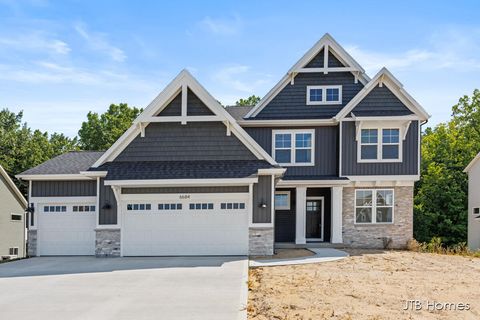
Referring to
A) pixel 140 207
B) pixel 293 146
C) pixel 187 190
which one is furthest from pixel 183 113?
pixel 293 146

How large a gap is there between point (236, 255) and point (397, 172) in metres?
8.15

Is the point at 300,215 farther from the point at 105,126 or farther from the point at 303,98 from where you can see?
the point at 105,126

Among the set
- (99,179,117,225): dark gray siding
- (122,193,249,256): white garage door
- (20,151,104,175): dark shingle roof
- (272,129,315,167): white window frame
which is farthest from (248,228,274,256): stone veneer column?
(20,151,104,175): dark shingle roof

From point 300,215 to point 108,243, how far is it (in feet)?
26.7

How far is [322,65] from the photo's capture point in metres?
18.3

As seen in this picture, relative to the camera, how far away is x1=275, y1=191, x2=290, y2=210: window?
18344mm

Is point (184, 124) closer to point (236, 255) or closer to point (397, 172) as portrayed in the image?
point (236, 255)

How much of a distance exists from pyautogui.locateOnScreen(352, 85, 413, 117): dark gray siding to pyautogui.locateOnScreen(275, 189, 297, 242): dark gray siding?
4.98 m

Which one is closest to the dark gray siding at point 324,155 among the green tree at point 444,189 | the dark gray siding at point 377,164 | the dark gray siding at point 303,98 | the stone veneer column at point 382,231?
the dark gray siding at point 377,164

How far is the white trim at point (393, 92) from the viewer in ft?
55.8

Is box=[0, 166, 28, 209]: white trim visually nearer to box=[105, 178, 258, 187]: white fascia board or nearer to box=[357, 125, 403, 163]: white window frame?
box=[105, 178, 258, 187]: white fascia board

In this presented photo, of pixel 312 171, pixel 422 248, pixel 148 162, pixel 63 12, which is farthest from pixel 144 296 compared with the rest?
pixel 422 248

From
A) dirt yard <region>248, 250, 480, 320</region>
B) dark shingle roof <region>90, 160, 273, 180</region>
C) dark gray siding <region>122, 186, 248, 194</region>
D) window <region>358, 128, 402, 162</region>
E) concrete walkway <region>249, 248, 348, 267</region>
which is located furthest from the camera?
window <region>358, 128, 402, 162</region>

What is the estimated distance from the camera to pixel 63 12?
12750 mm
